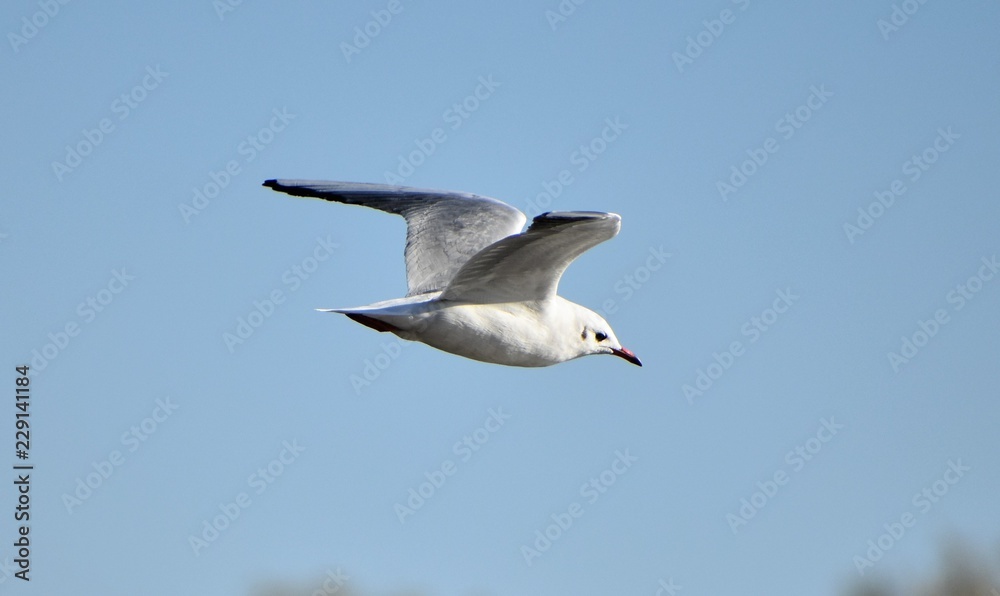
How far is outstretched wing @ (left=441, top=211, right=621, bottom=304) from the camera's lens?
21.9ft

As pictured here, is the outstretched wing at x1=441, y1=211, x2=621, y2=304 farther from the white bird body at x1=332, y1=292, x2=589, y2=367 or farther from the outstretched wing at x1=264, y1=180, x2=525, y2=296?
the outstretched wing at x1=264, y1=180, x2=525, y2=296

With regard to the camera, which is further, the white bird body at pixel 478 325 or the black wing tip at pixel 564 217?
the white bird body at pixel 478 325

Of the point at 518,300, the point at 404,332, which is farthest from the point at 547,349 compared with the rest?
the point at 404,332

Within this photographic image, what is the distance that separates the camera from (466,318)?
7430 mm

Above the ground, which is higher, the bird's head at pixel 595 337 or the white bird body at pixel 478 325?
the bird's head at pixel 595 337

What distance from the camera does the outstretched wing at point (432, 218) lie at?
838cm

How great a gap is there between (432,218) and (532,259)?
5.47 feet

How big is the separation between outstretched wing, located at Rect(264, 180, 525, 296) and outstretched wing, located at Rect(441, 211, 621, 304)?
0.69 metres

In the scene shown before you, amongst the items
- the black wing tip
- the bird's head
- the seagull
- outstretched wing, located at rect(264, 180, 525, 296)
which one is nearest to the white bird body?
the seagull

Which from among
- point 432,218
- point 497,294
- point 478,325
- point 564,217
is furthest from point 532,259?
point 432,218

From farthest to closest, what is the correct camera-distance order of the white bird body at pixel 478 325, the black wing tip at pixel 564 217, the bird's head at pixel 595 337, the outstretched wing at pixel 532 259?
the bird's head at pixel 595 337
the white bird body at pixel 478 325
the outstretched wing at pixel 532 259
the black wing tip at pixel 564 217

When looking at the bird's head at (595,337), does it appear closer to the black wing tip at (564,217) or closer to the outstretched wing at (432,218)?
the outstretched wing at (432,218)

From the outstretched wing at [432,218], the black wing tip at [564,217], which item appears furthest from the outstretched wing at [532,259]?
the outstretched wing at [432,218]

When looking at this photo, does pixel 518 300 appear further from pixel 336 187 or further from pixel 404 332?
pixel 336 187
